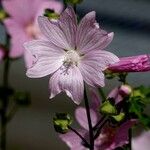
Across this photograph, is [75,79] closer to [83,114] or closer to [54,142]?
[83,114]

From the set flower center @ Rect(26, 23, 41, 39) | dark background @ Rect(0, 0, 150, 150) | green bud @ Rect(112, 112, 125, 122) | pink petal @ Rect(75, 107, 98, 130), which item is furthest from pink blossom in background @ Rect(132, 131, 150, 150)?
dark background @ Rect(0, 0, 150, 150)

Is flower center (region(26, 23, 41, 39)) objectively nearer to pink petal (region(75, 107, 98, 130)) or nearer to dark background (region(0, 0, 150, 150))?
pink petal (region(75, 107, 98, 130))

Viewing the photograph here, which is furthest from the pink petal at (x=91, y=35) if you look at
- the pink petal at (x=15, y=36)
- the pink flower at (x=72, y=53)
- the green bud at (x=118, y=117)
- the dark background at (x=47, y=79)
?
the dark background at (x=47, y=79)

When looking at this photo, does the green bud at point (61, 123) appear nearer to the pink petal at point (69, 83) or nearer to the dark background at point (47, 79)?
the pink petal at point (69, 83)

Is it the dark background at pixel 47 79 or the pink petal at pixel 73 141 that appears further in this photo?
the dark background at pixel 47 79

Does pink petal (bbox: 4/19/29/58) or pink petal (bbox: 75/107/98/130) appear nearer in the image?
pink petal (bbox: 75/107/98/130)

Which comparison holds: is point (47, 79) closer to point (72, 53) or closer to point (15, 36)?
point (15, 36)

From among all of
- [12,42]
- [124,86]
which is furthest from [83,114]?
[12,42]
